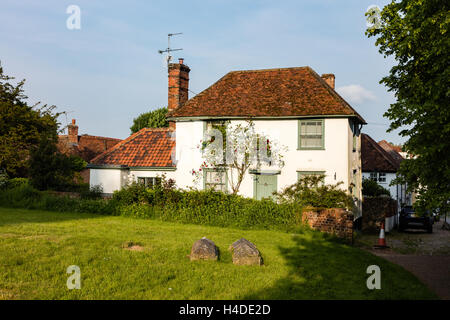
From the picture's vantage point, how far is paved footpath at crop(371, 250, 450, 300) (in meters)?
11.2

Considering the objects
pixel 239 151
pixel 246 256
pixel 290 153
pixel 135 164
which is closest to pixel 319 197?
pixel 290 153

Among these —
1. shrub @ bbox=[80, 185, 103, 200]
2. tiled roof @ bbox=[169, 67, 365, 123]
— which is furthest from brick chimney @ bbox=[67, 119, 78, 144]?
tiled roof @ bbox=[169, 67, 365, 123]

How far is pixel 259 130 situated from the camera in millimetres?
22438

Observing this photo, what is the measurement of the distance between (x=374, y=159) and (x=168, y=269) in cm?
2890

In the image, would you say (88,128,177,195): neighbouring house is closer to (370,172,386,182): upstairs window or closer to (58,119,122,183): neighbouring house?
(370,172,386,182): upstairs window

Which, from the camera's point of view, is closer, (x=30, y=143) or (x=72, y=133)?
(x=30, y=143)

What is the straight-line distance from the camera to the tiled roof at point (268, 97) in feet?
71.7

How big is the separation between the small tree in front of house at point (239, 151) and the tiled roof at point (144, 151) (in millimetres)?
3299

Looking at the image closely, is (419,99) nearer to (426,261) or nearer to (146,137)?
(426,261)

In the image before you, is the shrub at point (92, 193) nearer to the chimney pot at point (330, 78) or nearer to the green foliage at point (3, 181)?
the green foliage at point (3, 181)

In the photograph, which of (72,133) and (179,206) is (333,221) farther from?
(72,133)

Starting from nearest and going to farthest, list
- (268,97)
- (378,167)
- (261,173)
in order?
(261,173) < (268,97) < (378,167)

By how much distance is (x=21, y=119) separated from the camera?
93.4 ft

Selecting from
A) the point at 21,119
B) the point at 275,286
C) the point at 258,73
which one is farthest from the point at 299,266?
the point at 21,119
